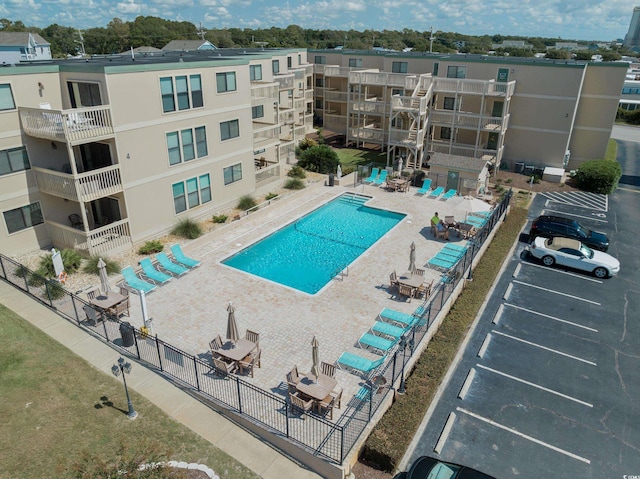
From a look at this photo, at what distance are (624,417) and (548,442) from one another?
3073mm

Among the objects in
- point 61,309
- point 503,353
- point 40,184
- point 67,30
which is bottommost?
point 503,353

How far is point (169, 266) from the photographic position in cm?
2181

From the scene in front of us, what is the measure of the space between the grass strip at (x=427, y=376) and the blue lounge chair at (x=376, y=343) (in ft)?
4.01

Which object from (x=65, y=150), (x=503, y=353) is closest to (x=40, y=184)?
(x=65, y=150)

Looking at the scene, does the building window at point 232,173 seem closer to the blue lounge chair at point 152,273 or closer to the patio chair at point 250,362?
the blue lounge chair at point 152,273

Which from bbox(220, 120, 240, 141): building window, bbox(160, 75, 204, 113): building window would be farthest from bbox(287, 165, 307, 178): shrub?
bbox(160, 75, 204, 113): building window

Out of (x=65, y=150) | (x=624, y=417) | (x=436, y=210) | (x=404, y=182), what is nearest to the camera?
(x=624, y=417)

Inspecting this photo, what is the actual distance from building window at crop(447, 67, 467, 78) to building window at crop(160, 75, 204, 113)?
24861mm

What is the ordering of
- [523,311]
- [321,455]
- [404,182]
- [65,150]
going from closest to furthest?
[321,455]
[523,311]
[65,150]
[404,182]

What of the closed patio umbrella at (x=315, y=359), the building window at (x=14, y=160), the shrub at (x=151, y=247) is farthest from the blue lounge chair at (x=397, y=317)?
the building window at (x=14, y=160)

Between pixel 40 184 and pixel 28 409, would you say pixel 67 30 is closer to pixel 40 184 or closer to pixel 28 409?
pixel 40 184

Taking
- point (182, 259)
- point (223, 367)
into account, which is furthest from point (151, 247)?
point (223, 367)

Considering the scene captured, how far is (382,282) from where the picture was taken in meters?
Result: 21.5

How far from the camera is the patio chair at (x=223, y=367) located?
1448cm
